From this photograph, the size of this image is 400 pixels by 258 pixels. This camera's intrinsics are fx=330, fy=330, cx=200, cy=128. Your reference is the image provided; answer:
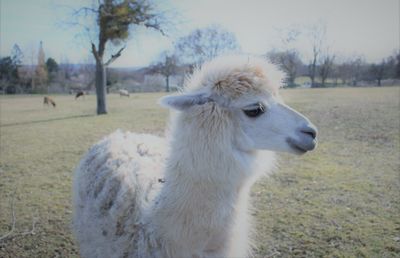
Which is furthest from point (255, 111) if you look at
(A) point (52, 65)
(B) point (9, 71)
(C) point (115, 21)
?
(A) point (52, 65)

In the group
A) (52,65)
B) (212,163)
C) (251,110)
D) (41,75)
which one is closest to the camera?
(212,163)

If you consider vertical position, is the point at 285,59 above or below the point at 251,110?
above

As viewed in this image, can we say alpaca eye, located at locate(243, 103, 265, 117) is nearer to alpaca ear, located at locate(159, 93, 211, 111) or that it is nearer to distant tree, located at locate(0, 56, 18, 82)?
alpaca ear, located at locate(159, 93, 211, 111)

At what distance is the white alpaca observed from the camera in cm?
208

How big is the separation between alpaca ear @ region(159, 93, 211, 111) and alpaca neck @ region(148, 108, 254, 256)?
10 centimetres

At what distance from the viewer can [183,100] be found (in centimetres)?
215

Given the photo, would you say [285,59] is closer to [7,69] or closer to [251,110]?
[251,110]

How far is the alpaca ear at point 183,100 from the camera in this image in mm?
2146

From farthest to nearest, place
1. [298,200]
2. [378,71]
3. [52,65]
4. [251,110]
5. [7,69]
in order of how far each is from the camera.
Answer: [378,71]
[52,65]
[7,69]
[298,200]
[251,110]

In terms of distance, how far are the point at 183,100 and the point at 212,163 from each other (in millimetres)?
451

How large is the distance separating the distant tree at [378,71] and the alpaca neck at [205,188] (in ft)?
166

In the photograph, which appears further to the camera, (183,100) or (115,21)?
(115,21)

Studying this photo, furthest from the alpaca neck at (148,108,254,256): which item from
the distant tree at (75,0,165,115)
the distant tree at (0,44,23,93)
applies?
the distant tree at (0,44,23,93)

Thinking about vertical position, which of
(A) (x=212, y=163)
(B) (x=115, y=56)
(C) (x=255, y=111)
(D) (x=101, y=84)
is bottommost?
(A) (x=212, y=163)
